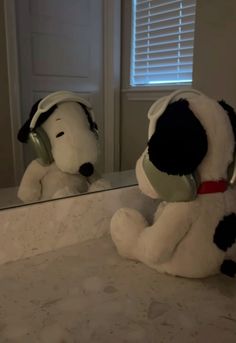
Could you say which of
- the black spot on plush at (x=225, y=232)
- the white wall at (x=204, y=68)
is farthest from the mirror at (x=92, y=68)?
the black spot on plush at (x=225, y=232)

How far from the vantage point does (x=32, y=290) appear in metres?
0.62

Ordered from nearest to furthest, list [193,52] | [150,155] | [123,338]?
[123,338]
[150,155]
[193,52]

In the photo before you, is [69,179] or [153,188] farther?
[69,179]

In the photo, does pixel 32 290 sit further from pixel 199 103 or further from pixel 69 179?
pixel 199 103

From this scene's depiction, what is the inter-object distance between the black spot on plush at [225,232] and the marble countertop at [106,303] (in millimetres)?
74

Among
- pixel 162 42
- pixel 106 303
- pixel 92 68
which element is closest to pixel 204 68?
pixel 162 42

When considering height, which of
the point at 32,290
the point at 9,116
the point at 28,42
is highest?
the point at 28,42

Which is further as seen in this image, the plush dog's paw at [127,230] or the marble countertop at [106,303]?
the plush dog's paw at [127,230]

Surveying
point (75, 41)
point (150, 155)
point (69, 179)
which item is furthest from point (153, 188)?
point (75, 41)

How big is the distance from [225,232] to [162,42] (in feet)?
1.82

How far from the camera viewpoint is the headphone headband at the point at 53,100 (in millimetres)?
766

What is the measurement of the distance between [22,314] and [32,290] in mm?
73

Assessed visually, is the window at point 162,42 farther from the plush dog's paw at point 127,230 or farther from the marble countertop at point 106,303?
the marble countertop at point 106,303

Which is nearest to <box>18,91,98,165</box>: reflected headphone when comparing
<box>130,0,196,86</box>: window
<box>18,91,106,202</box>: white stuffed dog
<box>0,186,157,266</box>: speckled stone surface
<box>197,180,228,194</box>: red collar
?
<box>18,91,106,202</box>: white stuffed dog
